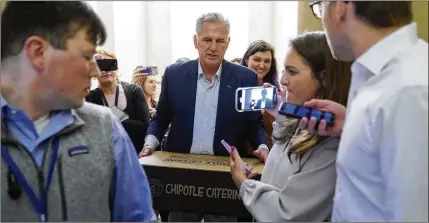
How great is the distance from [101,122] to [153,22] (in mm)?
2667

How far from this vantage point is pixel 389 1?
90 centimetres

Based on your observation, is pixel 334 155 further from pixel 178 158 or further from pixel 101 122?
pixel 178 158

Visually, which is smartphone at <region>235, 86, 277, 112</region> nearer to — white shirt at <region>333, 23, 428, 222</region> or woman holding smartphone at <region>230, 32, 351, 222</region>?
woman holding smartphone at <region>230, 32, 351, 222</region>

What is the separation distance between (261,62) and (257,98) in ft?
3.46

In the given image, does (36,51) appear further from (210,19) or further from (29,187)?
(210,19)

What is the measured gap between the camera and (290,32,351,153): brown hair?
1188 mm

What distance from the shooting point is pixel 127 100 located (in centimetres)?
A: 248

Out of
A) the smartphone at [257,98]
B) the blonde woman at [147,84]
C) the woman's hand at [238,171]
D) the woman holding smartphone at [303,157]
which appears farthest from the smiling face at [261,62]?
the woman holding smartphone at [303,157]

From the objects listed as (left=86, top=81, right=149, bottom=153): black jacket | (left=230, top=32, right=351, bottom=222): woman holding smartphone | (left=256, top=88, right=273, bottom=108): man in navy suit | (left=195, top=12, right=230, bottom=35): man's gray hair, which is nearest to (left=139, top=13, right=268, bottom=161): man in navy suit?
(left=195, top=12, right=230, bottom=35): man's gray hair

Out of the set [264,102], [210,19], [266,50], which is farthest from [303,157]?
[266,50]

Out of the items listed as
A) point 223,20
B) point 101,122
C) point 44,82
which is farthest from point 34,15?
point 223,20

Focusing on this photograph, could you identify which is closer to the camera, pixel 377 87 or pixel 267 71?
pixel 377 87

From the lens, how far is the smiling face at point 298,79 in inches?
48.5

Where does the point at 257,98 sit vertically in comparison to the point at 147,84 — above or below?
above
